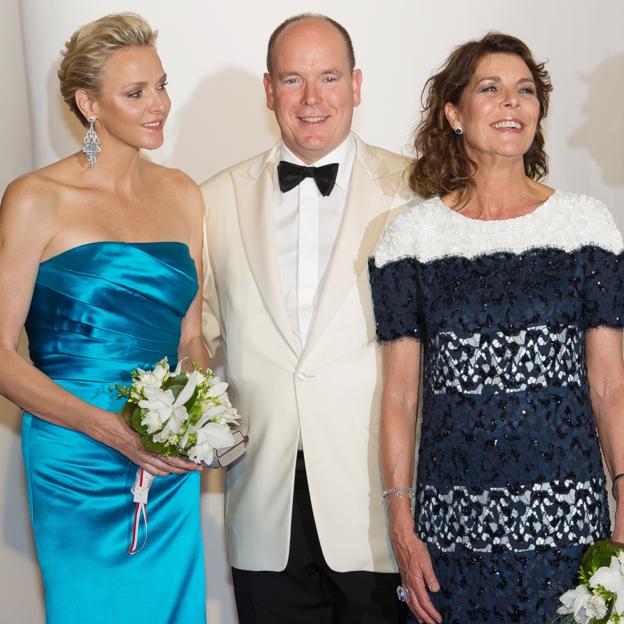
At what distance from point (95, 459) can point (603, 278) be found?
4.92ft

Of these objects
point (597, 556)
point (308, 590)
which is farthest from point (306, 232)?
point (597, 556)

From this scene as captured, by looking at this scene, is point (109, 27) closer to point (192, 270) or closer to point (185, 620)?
point (192, 270)

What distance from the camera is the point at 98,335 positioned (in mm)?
3232

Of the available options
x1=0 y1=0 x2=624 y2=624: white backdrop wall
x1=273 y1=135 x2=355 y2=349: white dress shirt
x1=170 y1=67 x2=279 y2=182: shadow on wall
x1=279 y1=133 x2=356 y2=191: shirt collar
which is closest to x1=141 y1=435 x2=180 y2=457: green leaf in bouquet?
x1=273 y1=135 x2=355 y2=349: white dress shirt

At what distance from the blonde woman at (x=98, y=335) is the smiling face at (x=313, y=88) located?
1.21 ft

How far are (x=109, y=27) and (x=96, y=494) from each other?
1348 mm

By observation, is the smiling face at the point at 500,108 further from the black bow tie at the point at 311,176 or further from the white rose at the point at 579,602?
the white rose at the point at 579,602

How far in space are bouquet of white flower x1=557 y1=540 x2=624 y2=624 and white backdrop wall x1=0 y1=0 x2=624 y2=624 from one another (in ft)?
6.14

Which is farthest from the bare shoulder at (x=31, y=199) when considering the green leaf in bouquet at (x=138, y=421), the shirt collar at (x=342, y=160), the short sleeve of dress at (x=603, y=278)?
the short sleeve of dress at (x=603, y=278)

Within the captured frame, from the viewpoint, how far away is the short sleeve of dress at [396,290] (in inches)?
116

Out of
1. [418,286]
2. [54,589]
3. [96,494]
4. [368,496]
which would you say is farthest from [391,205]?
[54,589]

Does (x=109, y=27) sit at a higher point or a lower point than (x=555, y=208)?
higher

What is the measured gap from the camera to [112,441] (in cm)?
314

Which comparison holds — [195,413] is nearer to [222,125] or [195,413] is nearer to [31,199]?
[31,199]
